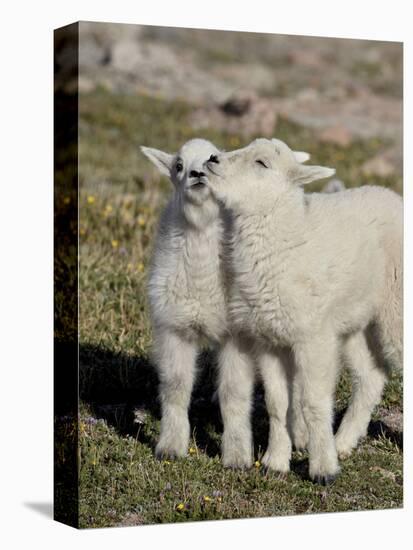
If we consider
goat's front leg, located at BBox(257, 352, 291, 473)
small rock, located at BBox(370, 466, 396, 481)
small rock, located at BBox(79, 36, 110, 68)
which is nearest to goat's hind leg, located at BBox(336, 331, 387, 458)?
small rock, located at BBox(370, 466, 396, 481)

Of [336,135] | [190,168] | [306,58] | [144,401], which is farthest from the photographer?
[306,58]

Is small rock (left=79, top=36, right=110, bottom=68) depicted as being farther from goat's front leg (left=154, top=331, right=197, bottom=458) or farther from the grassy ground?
goat's front leg (left=154, top=331, right=197, bottom=458)

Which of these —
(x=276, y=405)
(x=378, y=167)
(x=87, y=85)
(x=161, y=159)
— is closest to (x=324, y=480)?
(x=276, y=405)

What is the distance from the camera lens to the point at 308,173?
8.30 meters

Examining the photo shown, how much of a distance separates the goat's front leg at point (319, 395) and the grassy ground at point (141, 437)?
201mm

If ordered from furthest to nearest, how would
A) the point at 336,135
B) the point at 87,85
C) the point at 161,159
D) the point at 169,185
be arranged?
1. the point at 87,85
2. the point at 336,135
3. the point at 169,185
4. the point at 161,159

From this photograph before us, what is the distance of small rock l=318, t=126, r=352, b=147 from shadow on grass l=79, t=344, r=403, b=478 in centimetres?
803

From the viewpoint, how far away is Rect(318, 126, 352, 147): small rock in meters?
17.0

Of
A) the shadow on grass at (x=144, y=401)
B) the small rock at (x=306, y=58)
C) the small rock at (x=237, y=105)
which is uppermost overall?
the small rock at (x=306, y=58)

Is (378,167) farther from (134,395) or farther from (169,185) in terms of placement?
(134,395)

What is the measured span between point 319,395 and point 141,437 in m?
1.46

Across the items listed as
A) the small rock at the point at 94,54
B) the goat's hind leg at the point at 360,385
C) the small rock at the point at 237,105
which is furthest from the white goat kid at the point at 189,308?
the small rock at the point at 94,54

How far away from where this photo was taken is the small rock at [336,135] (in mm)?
17000

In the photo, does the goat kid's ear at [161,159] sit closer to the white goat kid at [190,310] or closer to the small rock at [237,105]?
the white goat kid at [190,310]
